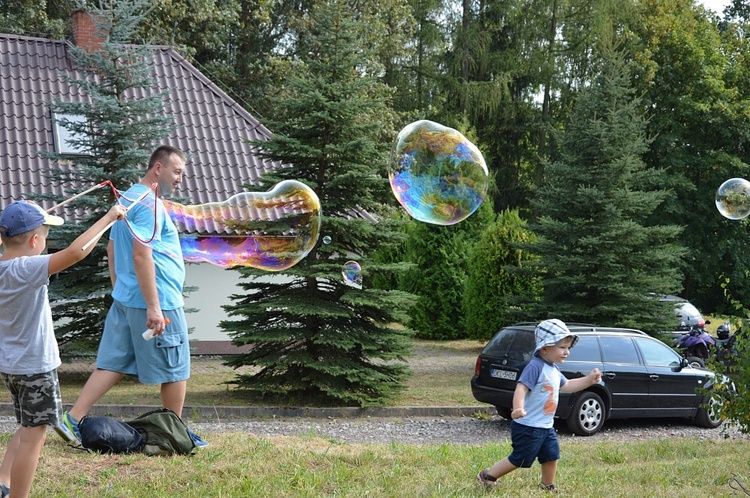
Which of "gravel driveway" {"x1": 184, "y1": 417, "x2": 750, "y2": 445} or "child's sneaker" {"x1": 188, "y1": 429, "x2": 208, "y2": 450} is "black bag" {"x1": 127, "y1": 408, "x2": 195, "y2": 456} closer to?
"child's sneaker" {"x1": 188, "y1": 429, "x2": 208, "y2": 450}

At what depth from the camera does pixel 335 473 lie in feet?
20.0

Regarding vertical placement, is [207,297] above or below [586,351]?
below

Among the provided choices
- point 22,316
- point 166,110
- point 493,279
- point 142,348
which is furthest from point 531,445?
point 493,279

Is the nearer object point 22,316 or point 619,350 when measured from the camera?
point 22,316

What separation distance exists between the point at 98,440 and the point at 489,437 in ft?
20.8

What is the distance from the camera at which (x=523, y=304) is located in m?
17.9

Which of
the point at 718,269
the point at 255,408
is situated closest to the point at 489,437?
the point at 255,408

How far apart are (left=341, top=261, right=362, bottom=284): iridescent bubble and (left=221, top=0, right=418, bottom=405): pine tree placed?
0.13 meters

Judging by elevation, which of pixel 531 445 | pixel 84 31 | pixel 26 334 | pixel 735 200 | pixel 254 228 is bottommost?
pixel 531 445

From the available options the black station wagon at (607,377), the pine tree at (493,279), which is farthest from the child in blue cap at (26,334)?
the pine tree at (493,279)

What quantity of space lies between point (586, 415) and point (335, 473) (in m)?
6.50

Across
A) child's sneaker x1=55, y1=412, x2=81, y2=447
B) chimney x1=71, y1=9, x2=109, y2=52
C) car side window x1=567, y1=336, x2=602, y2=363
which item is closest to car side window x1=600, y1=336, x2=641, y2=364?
car side window x1=567, y1=336, x2=602, y2=363

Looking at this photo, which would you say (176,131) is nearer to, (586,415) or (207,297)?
(207,297)

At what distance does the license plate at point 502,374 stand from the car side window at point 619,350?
1.58 m
